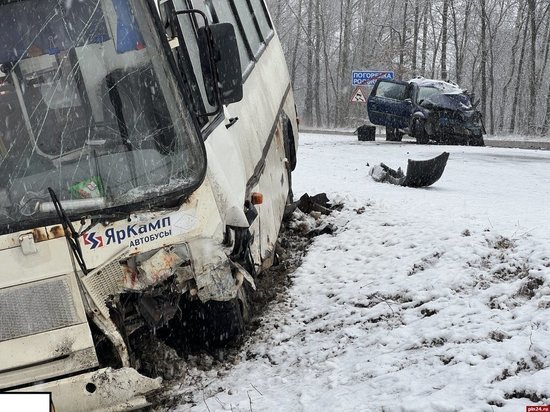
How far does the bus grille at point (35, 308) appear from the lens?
3.45 meters

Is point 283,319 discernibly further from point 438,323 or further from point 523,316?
point 523,316

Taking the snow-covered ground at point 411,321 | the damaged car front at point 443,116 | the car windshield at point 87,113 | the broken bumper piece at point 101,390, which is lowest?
the damaged car front at point 443,116

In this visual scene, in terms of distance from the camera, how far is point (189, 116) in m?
3.80

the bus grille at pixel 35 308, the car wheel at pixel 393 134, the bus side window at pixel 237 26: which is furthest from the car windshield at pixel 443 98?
the bus grille at pixel 35 308

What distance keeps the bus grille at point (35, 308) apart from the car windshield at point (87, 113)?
35cm

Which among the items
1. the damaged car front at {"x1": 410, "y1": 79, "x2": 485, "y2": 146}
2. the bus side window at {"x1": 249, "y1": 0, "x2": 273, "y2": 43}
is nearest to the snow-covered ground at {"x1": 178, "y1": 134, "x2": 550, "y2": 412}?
the bus side window at {"x1": 249, "y1": 0, "x2": 273, "y2": 43}

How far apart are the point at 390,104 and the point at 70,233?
61.1ft

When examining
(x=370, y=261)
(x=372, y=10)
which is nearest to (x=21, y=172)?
(x=370, y=261)

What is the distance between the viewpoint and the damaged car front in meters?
20.1

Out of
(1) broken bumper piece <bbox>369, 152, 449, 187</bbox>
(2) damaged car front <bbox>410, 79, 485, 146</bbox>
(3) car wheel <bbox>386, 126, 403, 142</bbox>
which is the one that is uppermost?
(1) broken bumper piece <bbox>369, 152, 449, 187</bbox>

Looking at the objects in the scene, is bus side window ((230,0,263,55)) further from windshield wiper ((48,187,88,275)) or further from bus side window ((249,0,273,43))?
windshield wiper ((48,187,88,275))

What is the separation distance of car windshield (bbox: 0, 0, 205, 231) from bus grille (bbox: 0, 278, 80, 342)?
0.35 meters

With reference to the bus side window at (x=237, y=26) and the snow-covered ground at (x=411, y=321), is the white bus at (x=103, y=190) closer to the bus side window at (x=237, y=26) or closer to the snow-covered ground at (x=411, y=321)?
the snow-covered ground at (x=411, y=321)

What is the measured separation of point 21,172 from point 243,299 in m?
2.09
